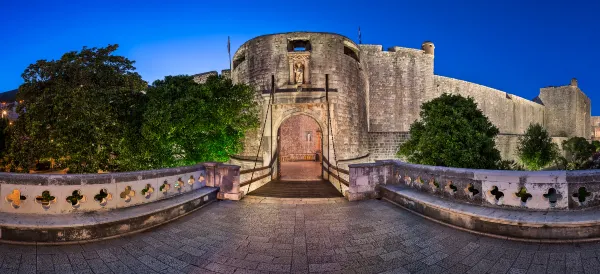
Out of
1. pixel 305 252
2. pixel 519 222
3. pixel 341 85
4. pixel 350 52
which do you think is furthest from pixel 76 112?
pixel 350 52

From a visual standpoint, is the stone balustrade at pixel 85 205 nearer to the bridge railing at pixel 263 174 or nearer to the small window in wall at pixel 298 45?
the bridge railing at pixel 263 174

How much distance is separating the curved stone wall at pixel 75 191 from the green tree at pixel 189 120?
373 centimetres

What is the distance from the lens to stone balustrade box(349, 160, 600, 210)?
12.3 feet

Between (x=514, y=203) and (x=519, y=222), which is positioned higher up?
(x=514, y=203)

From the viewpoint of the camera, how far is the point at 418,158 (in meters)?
10.3

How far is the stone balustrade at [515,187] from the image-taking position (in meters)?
3.76

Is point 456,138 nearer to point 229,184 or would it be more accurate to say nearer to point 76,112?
point 229,184

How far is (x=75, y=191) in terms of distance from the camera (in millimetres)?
4180

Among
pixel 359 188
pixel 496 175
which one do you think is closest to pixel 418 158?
pixel 359 188

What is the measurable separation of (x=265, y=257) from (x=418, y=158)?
28.6 ft

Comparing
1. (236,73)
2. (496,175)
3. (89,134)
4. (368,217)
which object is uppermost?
(236,73)

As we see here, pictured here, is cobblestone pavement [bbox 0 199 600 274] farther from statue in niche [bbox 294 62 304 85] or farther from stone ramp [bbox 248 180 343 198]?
statue in niche [bbox 294 62 304 85]

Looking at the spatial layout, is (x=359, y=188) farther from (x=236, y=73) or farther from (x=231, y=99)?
(x=236, y=73)

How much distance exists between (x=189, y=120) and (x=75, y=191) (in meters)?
4.38
